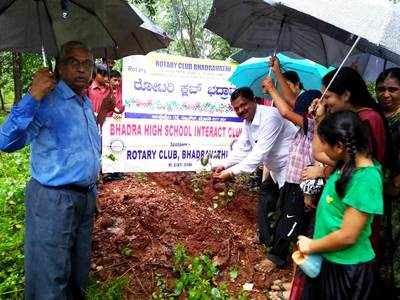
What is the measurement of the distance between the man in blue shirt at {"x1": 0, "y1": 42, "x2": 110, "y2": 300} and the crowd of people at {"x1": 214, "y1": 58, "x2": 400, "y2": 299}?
145cm

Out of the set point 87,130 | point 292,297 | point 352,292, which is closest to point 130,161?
point 87,130

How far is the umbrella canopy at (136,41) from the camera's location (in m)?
3.87

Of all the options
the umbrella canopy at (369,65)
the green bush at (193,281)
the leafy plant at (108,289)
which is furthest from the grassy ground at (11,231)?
the umbrella canopy at (369,65)

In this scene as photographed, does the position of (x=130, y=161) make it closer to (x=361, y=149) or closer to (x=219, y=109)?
(x=219, y=109)

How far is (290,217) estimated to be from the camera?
3.71 metres

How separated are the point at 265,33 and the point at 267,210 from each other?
1.89 metres

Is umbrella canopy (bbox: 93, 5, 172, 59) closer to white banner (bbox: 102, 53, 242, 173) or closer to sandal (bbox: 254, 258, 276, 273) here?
white banner (bbox: 102, 53, 242, 173)

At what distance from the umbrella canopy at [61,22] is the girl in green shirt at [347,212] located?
1.94 m

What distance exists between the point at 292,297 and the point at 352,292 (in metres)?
0.45

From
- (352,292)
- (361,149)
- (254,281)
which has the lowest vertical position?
(254,281)

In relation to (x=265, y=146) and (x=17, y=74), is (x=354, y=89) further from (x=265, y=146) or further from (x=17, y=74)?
(x=17, y=74)

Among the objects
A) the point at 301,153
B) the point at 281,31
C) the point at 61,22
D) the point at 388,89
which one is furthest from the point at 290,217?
the point at 61,22

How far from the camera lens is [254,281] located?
395 centimetres

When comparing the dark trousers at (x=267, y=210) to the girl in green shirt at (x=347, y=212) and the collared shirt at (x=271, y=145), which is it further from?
the girl in green shirt at (x=347, y=212)
